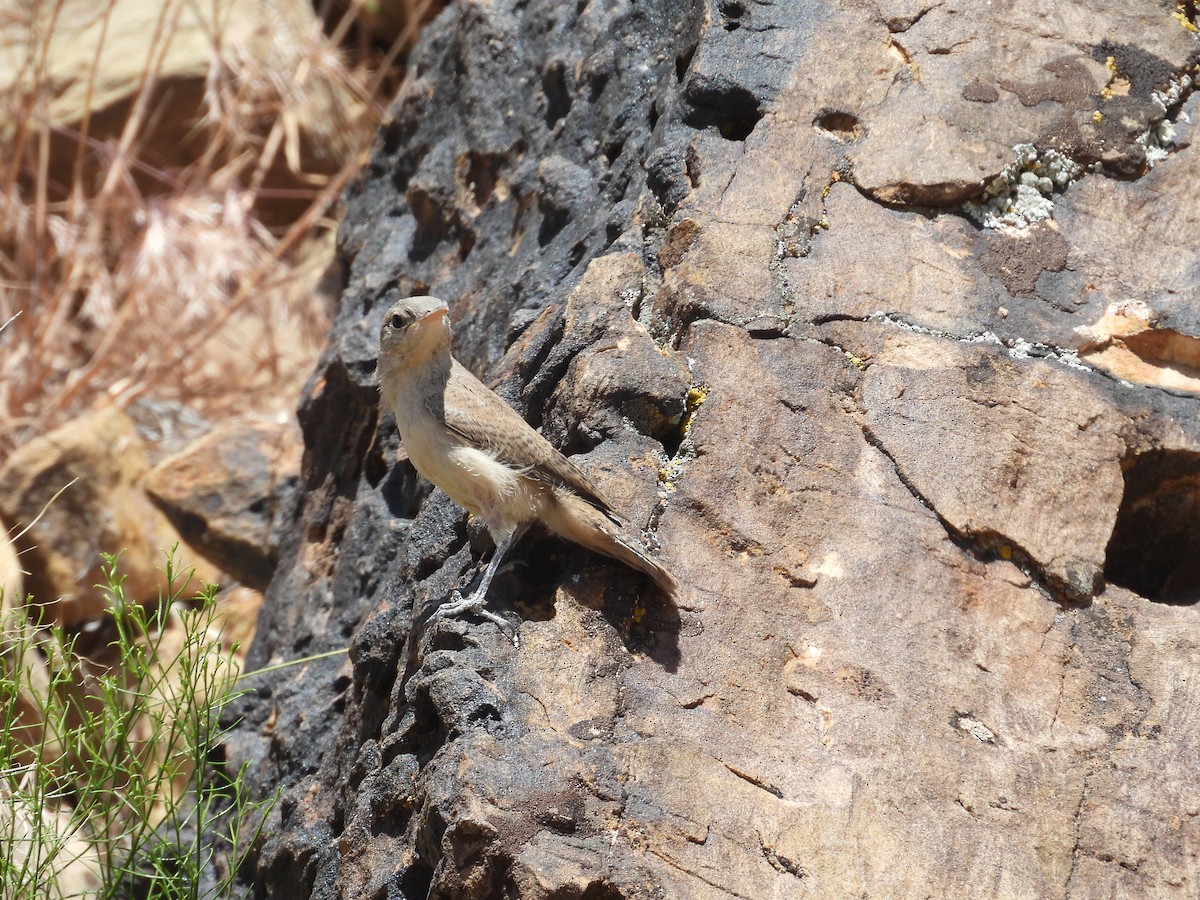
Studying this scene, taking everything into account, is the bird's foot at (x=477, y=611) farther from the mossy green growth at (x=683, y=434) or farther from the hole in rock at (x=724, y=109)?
the hole in rock at (x=724, y=109)

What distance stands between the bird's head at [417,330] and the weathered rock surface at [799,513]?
33cm

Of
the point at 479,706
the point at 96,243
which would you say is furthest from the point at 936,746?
the point at 96,243

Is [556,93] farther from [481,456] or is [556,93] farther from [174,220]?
[174,220]

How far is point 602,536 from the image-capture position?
11.4 feet

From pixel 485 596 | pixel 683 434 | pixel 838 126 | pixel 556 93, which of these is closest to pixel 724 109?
pixel 838 126

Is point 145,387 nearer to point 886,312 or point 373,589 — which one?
point 373,589

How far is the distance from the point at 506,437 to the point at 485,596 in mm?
482

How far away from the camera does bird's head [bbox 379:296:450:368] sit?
13.2ft

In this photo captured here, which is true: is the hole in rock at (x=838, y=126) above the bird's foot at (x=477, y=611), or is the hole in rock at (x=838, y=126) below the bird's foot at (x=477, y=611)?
above

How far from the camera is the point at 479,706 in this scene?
10.7 ft

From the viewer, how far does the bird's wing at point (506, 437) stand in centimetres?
360

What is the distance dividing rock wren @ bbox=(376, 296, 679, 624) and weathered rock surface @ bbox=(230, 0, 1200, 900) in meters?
0.13

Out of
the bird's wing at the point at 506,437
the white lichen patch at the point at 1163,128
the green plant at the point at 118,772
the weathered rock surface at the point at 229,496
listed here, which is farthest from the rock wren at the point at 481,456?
the weathered rock surface at the point at 229,496

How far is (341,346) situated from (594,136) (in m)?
1.38
